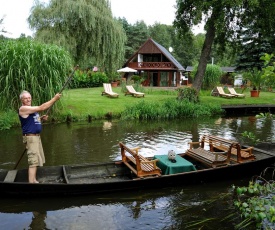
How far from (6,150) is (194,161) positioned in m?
6.58

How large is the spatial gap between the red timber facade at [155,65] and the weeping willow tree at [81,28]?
12368 mm

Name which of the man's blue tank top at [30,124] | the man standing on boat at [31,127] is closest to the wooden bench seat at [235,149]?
the man standing on boat at [31,127]

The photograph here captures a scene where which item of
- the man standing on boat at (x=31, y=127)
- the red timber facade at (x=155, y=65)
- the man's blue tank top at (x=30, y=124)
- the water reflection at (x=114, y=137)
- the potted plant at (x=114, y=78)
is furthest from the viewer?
the red timber facade at (x=155, y=65)

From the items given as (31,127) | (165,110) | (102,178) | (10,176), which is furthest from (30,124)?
(165,110)

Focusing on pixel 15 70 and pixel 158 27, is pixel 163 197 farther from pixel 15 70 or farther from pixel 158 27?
pixel 158 27

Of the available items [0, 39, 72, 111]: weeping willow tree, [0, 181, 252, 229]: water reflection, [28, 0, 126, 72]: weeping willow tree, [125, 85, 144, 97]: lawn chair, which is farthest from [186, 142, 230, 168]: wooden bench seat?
[28, 0, 126, 72]: weeping willow tree

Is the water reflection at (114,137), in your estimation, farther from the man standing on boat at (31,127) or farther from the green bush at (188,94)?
the man standing on boat at (31,127)

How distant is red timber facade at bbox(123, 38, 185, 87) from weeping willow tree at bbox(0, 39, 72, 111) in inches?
1030

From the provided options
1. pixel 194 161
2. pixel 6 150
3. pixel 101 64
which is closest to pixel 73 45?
pixel 101 64

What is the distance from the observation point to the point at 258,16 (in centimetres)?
2055

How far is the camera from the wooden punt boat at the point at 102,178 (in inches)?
264

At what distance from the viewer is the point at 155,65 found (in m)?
39.9

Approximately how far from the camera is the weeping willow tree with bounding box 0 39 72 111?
13742mm

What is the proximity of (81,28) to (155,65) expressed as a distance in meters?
15.2
